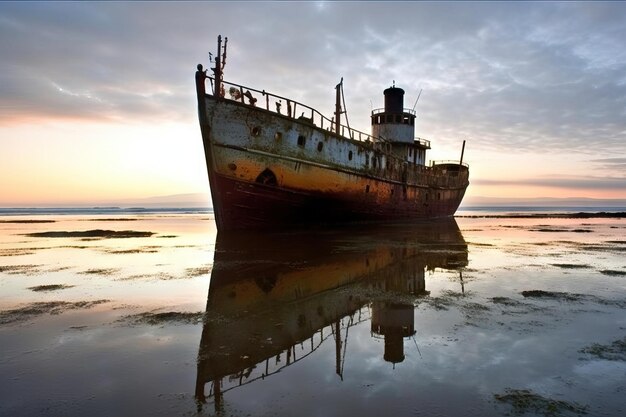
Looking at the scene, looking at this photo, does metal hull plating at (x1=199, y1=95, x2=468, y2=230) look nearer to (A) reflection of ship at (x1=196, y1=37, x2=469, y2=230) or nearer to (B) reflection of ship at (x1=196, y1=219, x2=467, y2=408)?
(A) reflection of ship at (x1=196, y1=37, x2=469, y2=230)

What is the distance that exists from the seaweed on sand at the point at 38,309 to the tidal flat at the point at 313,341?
2cm

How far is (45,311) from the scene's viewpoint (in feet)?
19.8

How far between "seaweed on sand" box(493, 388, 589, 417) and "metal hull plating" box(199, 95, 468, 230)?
14768 millimetres

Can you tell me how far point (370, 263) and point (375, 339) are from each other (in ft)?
19.0

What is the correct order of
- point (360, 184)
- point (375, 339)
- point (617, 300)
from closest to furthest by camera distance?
point (375, 339)
point (617, 300)
point (360, 184)

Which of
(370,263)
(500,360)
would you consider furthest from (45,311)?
(370,263)

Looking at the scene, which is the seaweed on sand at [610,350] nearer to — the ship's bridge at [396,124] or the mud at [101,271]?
the mud at [101,271]

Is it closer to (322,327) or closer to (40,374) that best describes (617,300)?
(322,327)

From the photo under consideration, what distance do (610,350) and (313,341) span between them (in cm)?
333

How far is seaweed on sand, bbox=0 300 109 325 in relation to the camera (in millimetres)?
5684

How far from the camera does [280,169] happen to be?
17750 mm

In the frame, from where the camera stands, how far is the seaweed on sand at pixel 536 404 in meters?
3.06

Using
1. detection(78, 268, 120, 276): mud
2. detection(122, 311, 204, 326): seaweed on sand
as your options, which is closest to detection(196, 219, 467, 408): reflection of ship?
detection(122, 311, 204, 326): seaweed on sand

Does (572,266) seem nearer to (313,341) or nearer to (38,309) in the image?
(313,341)
